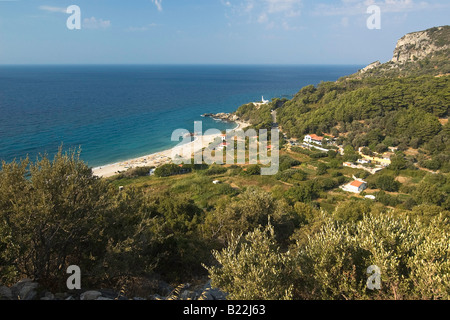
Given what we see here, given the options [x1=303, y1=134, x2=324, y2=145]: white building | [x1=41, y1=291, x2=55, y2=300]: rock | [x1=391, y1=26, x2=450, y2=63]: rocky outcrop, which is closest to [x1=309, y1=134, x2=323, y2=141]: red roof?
[x1=303, y1=134, x2=324, y2=145]: white building

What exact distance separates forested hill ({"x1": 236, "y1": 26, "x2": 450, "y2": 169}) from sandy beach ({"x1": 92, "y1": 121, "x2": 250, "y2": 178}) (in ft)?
57.9

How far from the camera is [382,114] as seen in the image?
47.0 metres

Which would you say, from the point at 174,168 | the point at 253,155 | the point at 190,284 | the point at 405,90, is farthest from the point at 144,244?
the point at 405,90

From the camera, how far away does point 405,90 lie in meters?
47.7

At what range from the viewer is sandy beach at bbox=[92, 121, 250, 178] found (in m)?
37.3

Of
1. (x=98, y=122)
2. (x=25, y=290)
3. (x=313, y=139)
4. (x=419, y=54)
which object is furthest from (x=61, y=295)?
(x=419, y=54)

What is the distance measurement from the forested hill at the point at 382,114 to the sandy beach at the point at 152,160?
17.6 m

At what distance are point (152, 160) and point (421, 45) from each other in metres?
101

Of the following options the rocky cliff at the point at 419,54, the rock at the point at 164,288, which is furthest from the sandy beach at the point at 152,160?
the rocky cliff at the point at 419,54

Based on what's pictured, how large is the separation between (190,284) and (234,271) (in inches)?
144

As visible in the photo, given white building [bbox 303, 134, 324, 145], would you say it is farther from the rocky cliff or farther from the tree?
the rocky cliff

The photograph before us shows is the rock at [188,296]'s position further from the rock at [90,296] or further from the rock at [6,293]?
the rock at [6,293]

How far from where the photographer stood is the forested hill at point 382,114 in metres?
38.5
